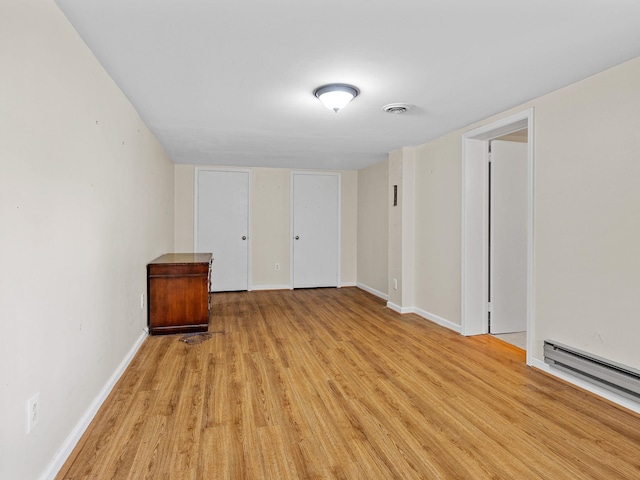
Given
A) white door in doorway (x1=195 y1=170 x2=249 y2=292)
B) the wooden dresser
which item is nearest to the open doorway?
the wooden dresser

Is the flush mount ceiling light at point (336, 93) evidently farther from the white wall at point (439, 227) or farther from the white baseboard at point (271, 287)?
the white baseboard at point (271, 287)

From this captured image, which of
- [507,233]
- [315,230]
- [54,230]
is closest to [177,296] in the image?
[54,230]

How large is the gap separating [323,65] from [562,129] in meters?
1.81

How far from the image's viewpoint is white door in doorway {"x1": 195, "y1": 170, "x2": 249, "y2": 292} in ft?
20.2

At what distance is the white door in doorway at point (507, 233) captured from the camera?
385 centimetres

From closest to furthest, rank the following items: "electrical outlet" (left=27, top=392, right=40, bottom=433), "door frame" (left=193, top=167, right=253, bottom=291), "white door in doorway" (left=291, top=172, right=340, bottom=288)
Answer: "electrical outlet" (left=27, top=392, right=40, bottom=433), "door frame" (left=193, top=167, right=253, bottom=291), "white door in doorway" (left=291, top=172, right=340, bottom=288)

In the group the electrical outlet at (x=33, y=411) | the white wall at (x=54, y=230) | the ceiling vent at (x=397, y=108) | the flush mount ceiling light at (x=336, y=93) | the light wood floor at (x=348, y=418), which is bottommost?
the light wood floor at (x=348, y=418)

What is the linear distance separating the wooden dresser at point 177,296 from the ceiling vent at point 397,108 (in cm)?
232

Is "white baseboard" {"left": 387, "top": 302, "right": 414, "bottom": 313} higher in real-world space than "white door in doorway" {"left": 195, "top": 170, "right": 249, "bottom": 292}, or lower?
lower

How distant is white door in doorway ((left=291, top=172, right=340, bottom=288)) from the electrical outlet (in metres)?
5.09

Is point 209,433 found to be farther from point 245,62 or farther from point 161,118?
point 161,118

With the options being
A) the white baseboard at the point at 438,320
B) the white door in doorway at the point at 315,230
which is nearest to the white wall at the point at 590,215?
the white baseboard at the point at 438,320

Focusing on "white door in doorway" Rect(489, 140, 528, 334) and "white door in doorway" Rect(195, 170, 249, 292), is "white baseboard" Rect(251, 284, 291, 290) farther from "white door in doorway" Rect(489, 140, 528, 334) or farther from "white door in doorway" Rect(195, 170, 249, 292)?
"white door in doorway" Rect(489, 140, 528, 334)

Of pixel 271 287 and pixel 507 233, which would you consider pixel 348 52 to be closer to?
pixel 507 233
